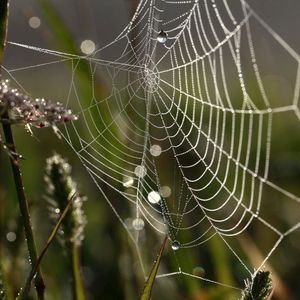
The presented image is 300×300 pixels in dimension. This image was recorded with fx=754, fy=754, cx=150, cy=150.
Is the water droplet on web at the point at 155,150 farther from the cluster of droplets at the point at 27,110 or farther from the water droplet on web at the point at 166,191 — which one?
the cluster of droplets at the point at 27,110

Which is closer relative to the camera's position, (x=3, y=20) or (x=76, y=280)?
(x=3, y=20)

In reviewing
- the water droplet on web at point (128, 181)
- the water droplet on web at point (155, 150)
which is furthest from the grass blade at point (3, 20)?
the water droplet on web at point (155, 150)

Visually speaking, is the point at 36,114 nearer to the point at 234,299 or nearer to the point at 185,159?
the point at 234,299

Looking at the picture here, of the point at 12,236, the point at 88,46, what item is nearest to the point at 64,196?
the point at 12,236

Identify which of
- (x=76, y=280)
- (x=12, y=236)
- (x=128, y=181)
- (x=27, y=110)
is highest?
(x=27, y=110)

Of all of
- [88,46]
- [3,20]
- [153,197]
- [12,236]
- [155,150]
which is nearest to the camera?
[3,20]

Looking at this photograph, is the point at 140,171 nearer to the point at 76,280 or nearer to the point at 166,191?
the point at 166,191

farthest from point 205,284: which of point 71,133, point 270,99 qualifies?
point 71,133

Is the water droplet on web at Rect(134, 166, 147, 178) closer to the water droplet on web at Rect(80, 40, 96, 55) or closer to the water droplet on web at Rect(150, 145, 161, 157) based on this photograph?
the water droplet on web at Rect(150, 145, 161, 157)

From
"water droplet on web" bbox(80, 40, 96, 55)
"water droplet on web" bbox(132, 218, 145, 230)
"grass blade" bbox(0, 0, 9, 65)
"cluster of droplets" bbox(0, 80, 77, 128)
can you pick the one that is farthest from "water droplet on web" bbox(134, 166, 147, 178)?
"cluster of droplets" bbox(0, 80, 77, 128)
